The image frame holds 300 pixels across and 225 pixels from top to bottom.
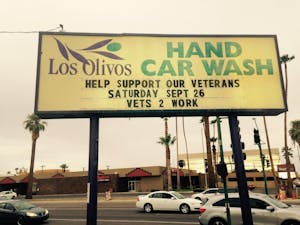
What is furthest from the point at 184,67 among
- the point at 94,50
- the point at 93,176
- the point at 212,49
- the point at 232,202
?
the point at 232,202

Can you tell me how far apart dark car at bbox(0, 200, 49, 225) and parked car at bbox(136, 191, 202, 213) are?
24.2 ft

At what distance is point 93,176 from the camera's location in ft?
28.9

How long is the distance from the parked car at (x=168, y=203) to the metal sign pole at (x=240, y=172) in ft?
38.7

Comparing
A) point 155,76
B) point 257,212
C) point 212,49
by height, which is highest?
point 212,49

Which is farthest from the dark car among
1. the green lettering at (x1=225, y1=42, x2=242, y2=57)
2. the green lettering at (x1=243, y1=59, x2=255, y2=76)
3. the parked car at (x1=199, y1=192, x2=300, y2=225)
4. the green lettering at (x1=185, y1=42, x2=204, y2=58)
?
the green lettering at (x1=243, y1=59, x2=255, y2=76)

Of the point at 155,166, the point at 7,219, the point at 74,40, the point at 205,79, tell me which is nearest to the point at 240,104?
the point at 205,79

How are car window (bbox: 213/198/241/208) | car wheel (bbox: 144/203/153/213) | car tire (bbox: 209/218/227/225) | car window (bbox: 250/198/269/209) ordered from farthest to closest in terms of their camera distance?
car wheel (bbox: 144/203/153/213), car window (bbox: 213/198/241/208), car tire (bbox: 209/218/227/225), car window (bbox: 250/198/269/209)

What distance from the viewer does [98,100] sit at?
936 cm

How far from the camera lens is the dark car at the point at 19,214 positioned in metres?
16.5

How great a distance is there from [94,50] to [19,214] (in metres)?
11.4

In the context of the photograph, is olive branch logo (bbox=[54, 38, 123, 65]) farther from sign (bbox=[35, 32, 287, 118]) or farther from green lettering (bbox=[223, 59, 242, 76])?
green lettering (bbox=[223, 59, 242, 76])

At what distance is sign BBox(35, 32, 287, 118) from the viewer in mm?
9367

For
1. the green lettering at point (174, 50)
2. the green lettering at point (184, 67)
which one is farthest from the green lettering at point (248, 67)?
the green lettering at point (174, 50)

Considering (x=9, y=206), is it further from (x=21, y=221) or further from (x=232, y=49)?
(x=232, y=49)
